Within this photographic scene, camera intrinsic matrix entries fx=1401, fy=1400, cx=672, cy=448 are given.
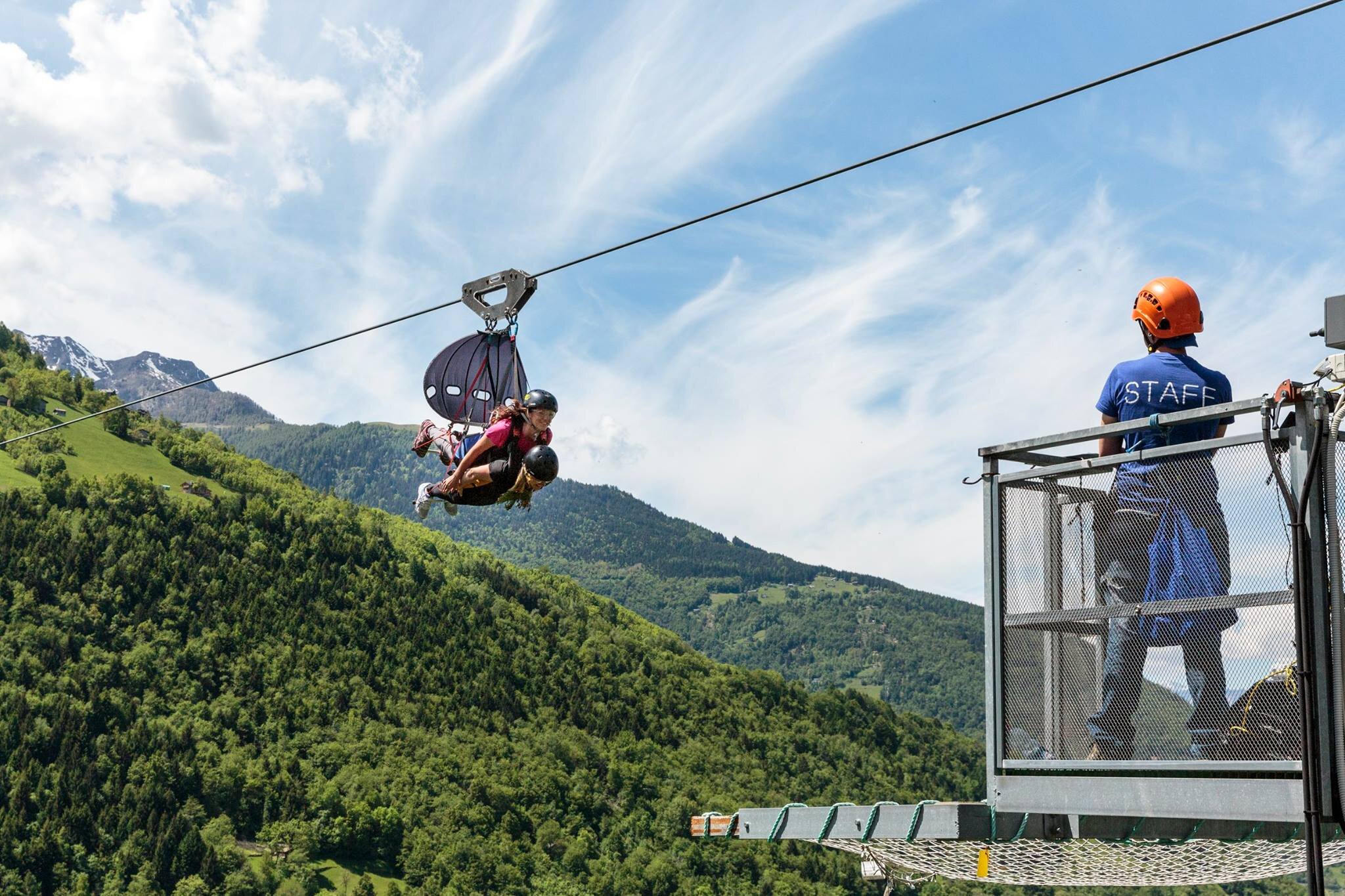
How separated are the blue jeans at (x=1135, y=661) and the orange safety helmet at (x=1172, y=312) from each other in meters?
0.95

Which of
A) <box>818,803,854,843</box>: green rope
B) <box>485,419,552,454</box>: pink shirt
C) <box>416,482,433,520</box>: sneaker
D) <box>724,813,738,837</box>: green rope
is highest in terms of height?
<box>485,419,552,454</box>: pink shirt

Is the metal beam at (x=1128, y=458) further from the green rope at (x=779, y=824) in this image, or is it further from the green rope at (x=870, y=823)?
the green rope at (x=779, y=824)

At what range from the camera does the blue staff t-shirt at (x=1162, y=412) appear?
5168mm

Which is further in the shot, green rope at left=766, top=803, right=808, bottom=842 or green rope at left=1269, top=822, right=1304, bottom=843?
green rope at left=766, top=803, right=808, bottom=842

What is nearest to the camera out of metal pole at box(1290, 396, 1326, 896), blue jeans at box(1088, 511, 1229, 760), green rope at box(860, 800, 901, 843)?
metal pole at box(1290, 396, 1326, 896)

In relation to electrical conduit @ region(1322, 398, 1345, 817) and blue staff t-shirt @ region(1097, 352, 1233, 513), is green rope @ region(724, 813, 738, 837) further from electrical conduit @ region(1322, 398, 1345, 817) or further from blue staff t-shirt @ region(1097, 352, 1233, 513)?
electrical conduit @ region(1322, 398, 1345, 817)

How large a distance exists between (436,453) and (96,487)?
14986 centimetres

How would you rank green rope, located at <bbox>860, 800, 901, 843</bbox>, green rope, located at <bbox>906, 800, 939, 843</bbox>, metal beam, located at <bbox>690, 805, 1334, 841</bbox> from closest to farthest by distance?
→ metal beam, located at <bbox>690, 805, 1334, 841</bbox>, green rope, located at <bbox>906, 800, 939, 843</bbox>, green rope, located at <bbox>860, 800, 901, 843</bbox>

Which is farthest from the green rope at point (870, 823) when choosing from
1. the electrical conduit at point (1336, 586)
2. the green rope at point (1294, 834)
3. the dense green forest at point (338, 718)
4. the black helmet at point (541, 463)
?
the dense green forest at point (338, 718)

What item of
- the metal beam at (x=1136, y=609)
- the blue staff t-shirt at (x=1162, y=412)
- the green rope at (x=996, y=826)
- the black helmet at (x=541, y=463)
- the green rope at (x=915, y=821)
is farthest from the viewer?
the black helmet at (x=541, y=463)

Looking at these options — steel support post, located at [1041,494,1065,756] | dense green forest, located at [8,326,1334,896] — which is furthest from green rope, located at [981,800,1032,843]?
dense green forest, located at [8,326,1334,896]

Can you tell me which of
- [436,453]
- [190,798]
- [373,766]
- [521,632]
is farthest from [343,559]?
[436,453]

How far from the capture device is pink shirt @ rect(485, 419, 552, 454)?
9.98 m

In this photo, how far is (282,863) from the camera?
115688mm
